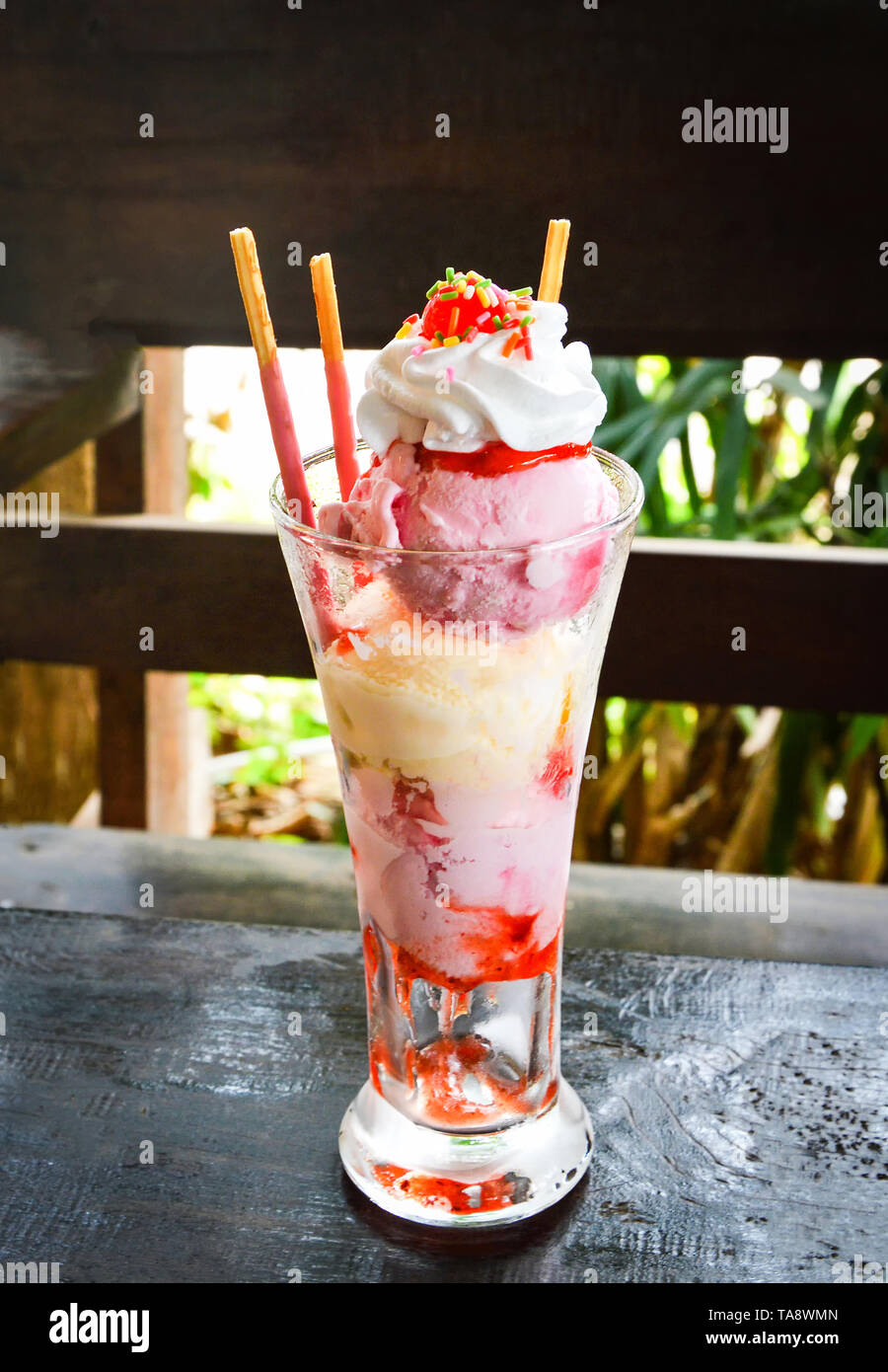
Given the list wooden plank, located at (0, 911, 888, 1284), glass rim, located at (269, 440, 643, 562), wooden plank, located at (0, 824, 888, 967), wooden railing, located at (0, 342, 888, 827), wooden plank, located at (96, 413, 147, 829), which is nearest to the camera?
glass rim, located at (269, 440, 643, 562)

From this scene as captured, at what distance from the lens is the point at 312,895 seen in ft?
4.96

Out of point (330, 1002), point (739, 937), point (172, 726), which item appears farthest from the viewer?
point (172, 726)

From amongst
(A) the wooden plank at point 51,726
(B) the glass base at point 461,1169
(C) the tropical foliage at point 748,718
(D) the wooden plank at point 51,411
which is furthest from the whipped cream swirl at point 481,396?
(A) the wooden plank at point 51,726

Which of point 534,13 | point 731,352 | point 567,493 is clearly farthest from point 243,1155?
point 534,13

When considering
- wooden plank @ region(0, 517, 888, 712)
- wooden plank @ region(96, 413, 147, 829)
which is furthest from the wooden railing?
wooden plank @ region(96, 413, 147, 829)

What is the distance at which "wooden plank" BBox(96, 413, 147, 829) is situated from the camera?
1839 millimetres

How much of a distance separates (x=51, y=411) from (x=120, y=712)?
0.61 meters

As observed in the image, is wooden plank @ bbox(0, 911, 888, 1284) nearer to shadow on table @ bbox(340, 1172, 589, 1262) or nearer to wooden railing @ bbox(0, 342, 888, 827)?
shadow on table @ bbox(340, 1172, 589, 1262)

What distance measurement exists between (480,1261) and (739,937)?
25.1 inches

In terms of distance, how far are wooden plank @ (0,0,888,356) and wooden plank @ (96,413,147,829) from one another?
0.27 metres

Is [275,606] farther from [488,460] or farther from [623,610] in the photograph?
[488,460]

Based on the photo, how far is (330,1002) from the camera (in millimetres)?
1147

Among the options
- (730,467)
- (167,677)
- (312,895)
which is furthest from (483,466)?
(167,677)
